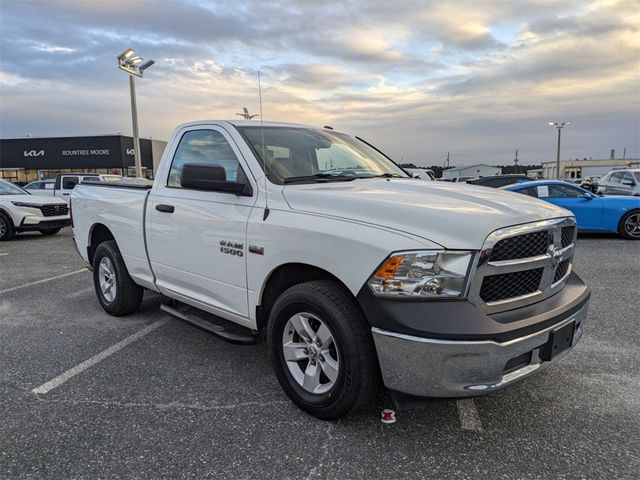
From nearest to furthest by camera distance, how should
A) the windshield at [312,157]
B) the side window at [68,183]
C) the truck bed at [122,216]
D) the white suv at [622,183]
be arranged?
1. the windshield at [312,157]
2. the truck bed at [122,216]
3. the white suv at [622,183]
4. the side window at [68,183]

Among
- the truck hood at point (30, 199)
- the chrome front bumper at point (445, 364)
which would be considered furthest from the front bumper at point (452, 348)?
the truck hood at point (30, 199)

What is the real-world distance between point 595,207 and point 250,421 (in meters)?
10.6

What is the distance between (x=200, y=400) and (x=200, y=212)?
4.56ft

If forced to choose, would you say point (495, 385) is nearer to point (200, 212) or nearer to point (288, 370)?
point (288, 370)

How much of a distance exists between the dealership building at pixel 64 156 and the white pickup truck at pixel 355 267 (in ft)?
154

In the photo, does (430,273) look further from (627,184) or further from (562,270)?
(627,184)

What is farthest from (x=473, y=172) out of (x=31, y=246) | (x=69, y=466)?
(x=69, y=466)

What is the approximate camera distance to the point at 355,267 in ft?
8.43

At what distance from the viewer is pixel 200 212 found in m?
3.66

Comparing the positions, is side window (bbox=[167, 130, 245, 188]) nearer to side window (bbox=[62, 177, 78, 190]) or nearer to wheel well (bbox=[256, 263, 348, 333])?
wheel well (bbox=[256, 263, 348, 333])

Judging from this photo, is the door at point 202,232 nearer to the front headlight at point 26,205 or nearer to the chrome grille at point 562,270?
the chrome grille at point 562,270

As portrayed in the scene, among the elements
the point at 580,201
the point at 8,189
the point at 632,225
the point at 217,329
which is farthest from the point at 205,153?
the point at 8,189

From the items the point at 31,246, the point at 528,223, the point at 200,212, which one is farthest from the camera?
the point at 31,246

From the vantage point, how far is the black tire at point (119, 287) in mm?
4883
